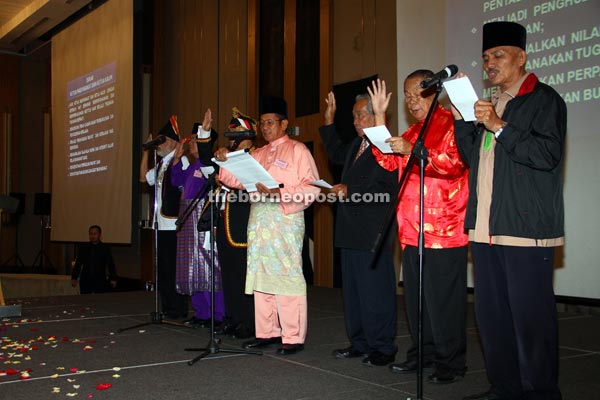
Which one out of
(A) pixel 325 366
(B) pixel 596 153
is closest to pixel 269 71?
(B) pixel 596 153

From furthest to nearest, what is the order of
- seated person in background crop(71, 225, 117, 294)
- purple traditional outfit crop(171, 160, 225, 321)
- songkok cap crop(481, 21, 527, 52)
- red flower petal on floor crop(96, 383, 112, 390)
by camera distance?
seated person in background crop(71, 225, 117, 294), purple traditional outfit crop(171, 160, 225, 321), red flower petal on floor crop(96, 383, 112, 390), songkok cap crop(481, 21, 527, 52)

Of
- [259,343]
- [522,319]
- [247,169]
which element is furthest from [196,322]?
[522,319]

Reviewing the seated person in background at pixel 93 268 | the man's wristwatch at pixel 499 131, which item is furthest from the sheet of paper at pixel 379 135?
the seated person in background at pixel 93 268

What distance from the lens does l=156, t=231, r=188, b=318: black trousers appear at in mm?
4820

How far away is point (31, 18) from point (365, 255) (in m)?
9.36

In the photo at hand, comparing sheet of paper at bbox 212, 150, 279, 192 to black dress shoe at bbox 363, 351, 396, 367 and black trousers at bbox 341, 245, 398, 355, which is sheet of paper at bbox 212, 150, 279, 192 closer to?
black trousers at bbox 341, 245, 398, 355

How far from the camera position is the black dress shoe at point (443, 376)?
9.18 feet

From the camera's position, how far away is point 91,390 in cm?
273

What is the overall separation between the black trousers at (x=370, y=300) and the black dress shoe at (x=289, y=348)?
0.34 m

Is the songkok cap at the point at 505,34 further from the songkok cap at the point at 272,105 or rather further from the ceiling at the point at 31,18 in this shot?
the ceiling at the point at 31,18

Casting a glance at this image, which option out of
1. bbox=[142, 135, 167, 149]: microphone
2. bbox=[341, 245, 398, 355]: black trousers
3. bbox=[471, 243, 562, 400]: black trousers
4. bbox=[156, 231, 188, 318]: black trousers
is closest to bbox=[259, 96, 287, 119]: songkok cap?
bbox=[341, 245, 398, 355]: black trousers

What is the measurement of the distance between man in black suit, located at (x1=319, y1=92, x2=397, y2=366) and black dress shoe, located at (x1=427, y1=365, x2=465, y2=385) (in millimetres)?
406

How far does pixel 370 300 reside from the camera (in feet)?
10.7

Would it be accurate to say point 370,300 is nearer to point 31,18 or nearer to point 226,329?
point 226,329
